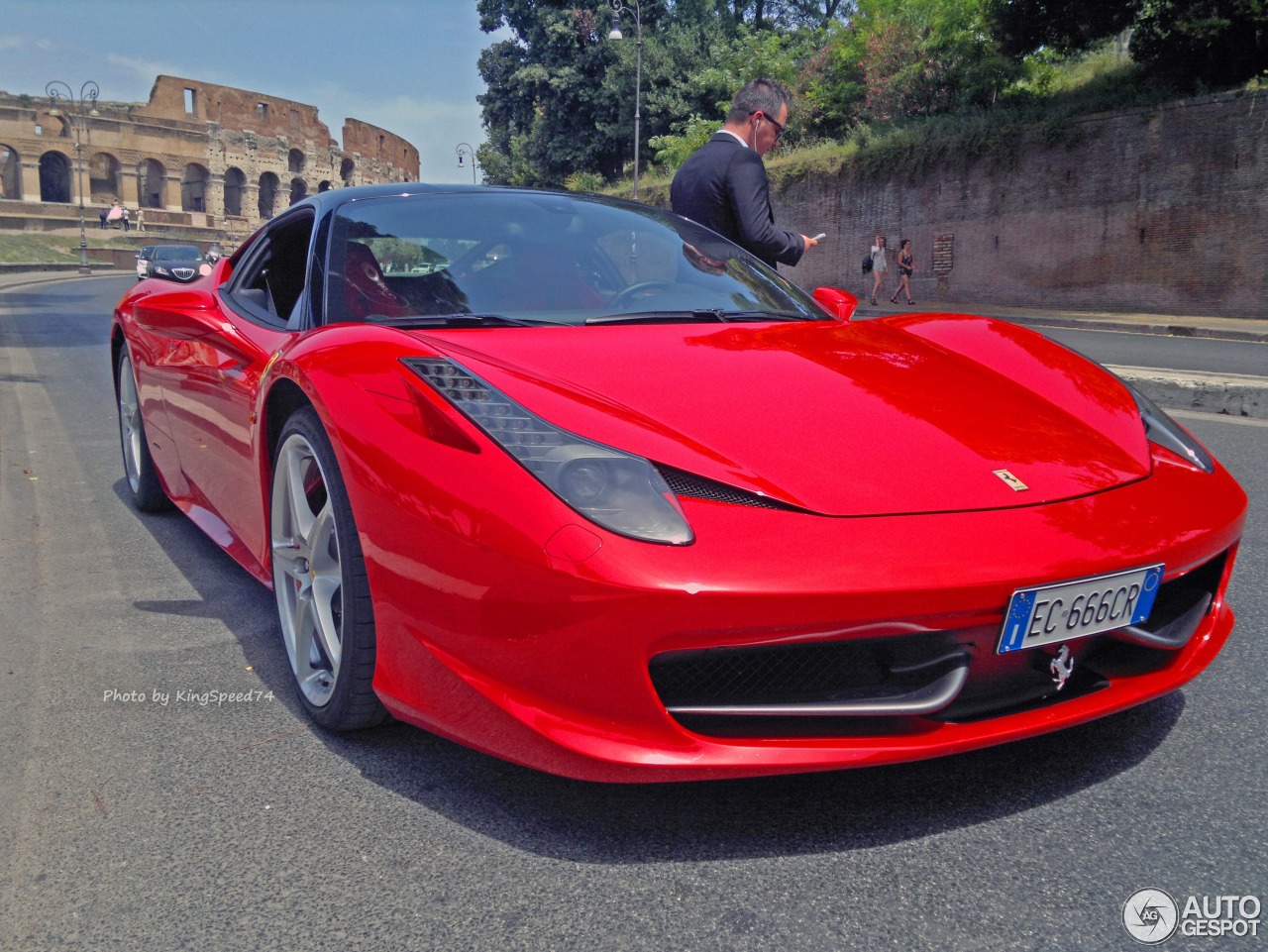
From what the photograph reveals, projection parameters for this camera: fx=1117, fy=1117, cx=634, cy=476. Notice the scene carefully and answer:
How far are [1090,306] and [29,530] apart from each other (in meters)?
22.8

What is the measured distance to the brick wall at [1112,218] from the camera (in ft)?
67.0

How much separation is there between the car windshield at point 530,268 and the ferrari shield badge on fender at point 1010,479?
1002 mm

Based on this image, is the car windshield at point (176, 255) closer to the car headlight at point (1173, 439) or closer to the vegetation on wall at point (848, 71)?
the vegetation on wall at point (848, 71)

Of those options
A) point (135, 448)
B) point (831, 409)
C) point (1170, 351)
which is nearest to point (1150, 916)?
point (831, 409)

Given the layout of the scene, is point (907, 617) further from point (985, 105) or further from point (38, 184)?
point (38, 184)

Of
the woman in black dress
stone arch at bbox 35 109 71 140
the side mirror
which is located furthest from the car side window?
stone arch at bbox 35 109 71 140

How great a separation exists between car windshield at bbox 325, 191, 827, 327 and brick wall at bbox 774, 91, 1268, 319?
20.5 metres

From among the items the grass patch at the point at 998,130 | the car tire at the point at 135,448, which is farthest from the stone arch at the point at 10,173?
the car tire at the point at 135,448

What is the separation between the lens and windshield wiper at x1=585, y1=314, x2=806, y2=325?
8.84ft

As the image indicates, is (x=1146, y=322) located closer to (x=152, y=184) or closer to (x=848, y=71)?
(x=848, y=71)

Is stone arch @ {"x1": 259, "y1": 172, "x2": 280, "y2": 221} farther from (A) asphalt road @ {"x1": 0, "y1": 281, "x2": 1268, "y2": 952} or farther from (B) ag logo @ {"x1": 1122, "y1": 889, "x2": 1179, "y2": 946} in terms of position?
(B) ag logo @ {"x1": 1122, "y1": 889, "x2": 1179, "y2": 946}

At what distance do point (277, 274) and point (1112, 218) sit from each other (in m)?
22.7

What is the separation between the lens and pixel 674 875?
69.6 inches

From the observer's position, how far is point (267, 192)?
73688 millimetres
